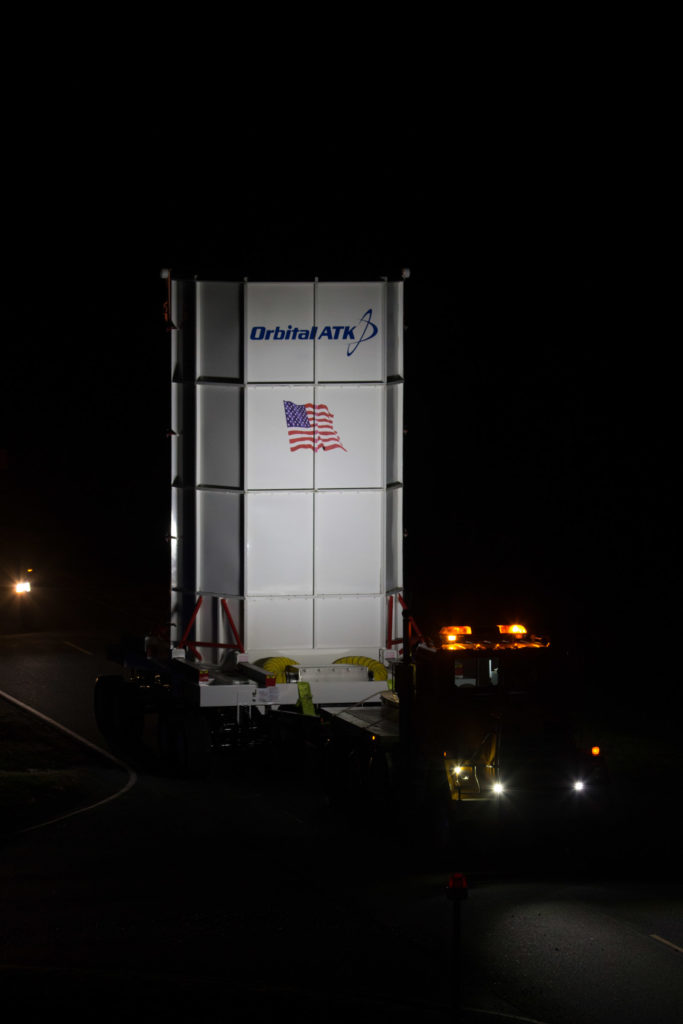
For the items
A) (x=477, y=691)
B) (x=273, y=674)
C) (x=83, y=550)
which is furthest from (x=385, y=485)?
(x=83, y=550)

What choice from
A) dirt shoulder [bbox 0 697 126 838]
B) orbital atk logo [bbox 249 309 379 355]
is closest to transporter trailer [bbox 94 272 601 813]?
orbital atk logo [bbox 249 309 379 355]

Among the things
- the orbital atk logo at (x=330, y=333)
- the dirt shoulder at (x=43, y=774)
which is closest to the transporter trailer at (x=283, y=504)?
the orbital atk logo at (x=330, y=333)

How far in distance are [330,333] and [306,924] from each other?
860cm

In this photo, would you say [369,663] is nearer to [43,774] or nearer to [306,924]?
[43,774]

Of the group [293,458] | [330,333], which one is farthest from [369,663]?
Answer: [330,333]

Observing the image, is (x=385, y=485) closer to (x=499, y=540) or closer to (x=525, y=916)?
(x=525, y=916)

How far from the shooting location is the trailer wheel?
19953 millimetres

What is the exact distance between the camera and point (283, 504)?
17.6 metres

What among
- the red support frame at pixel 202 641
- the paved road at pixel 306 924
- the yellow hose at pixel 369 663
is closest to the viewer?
the paved road at pixel 306 924

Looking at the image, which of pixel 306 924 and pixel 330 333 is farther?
pixel 330 333

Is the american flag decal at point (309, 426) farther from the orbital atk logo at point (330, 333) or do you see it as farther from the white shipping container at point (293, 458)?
the orbital atk logo at point (330, 333)

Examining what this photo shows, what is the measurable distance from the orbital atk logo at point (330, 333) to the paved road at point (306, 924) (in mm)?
5961

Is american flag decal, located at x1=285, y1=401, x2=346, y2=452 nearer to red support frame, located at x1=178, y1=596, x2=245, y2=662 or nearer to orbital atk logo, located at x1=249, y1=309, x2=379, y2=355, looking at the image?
orbital atk logo, located at x1=249, y1=309, x2=379, y2=355

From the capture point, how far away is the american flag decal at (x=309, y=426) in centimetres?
1742
